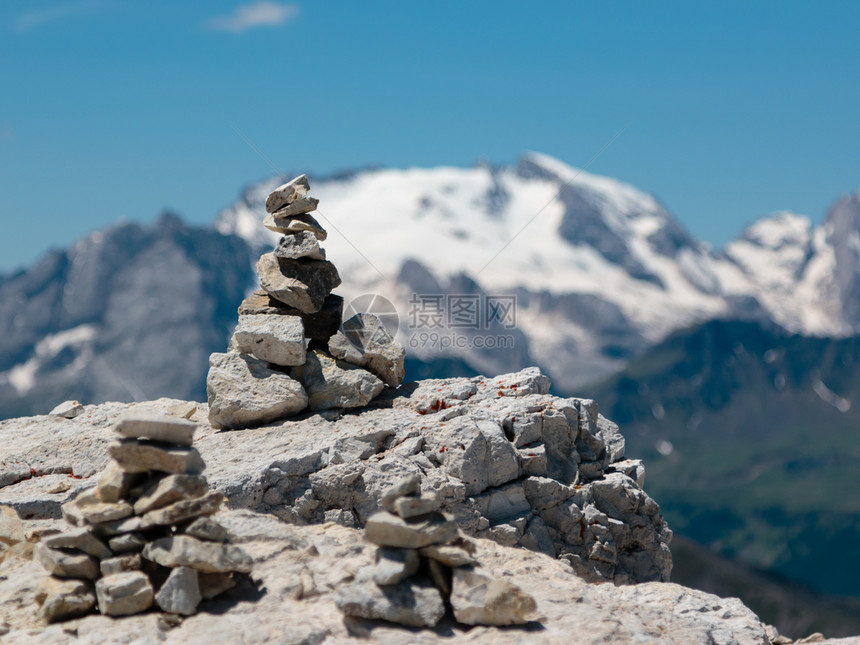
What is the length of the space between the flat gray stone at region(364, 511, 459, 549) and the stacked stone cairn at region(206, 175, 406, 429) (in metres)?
10.5

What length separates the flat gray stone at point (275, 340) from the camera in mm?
30281

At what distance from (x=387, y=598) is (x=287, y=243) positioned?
15.0 meters

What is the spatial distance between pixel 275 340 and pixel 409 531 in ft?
38.6

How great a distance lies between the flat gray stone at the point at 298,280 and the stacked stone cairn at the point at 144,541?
1024 centimetres

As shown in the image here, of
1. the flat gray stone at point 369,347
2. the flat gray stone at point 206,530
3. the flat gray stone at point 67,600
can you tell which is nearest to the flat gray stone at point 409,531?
the flat gray stone at point 206,530

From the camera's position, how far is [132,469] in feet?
70.9

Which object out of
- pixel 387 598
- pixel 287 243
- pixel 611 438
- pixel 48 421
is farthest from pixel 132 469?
pixel 611 438

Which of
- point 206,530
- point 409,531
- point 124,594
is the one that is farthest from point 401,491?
point 124,594

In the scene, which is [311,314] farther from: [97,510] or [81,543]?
[81,543]

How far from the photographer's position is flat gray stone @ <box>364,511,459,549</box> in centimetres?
2014

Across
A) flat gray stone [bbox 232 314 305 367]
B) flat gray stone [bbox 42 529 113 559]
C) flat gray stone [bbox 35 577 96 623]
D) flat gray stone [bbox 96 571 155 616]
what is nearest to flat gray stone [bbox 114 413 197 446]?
flat gray stone [bbox 42 529 113 559]

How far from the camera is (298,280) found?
31.6 meters

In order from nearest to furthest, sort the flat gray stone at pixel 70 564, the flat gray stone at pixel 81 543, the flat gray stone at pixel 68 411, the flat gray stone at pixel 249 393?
the flat gray stone at pixel 70 564 → the flat gray stone at pixel 81 543 → the flat gray stone at pixel 249 393 → the flat gray stone at pixel 68 411

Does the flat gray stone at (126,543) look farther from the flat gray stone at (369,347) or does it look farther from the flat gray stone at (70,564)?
the flat gray stone at (369,347)
